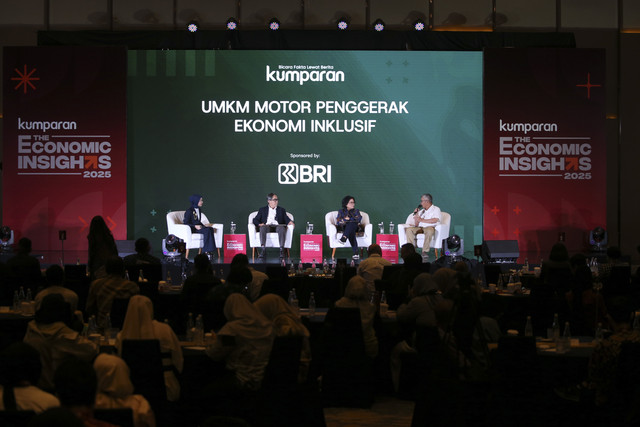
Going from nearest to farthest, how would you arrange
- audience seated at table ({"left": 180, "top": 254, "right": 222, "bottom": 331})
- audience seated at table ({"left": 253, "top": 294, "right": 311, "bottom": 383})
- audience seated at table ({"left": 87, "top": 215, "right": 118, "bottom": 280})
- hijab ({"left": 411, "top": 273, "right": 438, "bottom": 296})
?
audience seated at table ({"left": 253, "top": 294, "right": 311, "bottom": 383})
hijab ({"left": 411, "top": 273, "right": 438, "bottom": 296})
audience seated at table ({"left": 180, "top": 254, "right": 222, "bottom": 331})
audience seated at table ({"left": 87, "top": 215, "right": 118, "bottom": 280})

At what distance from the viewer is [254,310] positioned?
495cm

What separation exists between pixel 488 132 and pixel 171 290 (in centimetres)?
791

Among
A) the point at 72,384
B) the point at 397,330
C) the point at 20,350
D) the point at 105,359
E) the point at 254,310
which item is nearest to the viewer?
the point at 72,384

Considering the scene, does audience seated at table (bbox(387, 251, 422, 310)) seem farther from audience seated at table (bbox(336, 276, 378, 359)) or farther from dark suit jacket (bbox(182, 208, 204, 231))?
dark suit jacket (bbox(182, 208, 204, 231))

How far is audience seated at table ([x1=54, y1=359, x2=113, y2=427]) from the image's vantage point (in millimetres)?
2779

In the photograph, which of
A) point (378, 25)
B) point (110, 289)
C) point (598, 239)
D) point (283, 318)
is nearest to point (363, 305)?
point (283, 318)

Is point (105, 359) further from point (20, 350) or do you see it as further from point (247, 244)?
point (247, 244)

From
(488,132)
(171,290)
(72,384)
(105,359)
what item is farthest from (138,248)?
(488,132)

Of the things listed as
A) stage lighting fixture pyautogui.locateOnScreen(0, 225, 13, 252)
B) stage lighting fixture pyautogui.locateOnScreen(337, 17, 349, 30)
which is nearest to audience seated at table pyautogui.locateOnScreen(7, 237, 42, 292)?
stage lighting fixture pyautogui.locateOnScreen(0, 225, 13, 252)

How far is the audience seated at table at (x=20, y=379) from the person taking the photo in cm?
316

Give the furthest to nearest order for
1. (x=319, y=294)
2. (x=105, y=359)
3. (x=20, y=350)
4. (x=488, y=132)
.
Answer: (x=488, y=132) < (x=319, y=294) < (x=105, y=359) < (x=20, y=350)

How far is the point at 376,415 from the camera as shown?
582 centimetres

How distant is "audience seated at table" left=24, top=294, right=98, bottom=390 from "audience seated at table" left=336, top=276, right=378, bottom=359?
2.06m

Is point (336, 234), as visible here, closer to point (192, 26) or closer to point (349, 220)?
point (349, 220)
